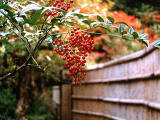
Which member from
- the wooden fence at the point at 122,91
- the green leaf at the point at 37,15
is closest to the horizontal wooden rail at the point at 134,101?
the wooden fence at the point at 122,91

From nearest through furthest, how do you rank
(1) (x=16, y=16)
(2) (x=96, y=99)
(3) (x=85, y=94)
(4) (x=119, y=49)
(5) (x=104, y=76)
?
1. (1) (x=16, y=16)
2. (5) (x=104, y=76)
3. (2) (x=96, y=99)
4. (3) (x=85, y=94)
5. (4) (x=119, y=49)

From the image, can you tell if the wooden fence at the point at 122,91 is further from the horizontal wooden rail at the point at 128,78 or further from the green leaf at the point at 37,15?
the green leaf at the point at 37,15

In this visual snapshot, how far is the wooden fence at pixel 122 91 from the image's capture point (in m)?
2.31

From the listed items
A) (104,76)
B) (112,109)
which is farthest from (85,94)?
(112,109)

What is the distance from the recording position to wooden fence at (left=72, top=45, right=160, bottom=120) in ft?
7.57

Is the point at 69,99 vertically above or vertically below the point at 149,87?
below

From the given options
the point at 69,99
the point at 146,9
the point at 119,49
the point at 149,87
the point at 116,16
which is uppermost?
the point at 146,9

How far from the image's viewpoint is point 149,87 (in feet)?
7.85

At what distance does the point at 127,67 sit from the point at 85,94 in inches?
70.6

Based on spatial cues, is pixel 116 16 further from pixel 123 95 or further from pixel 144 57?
pixel 144 57

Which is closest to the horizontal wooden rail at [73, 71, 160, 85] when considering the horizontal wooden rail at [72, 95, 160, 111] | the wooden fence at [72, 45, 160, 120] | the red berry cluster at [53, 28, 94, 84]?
the wooden fence at [72, 45, 160, 120]

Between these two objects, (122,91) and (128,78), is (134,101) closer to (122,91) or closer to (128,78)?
(128,78)

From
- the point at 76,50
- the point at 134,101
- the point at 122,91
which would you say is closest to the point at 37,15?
the point at 76,50

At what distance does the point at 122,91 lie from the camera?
3.30 m
